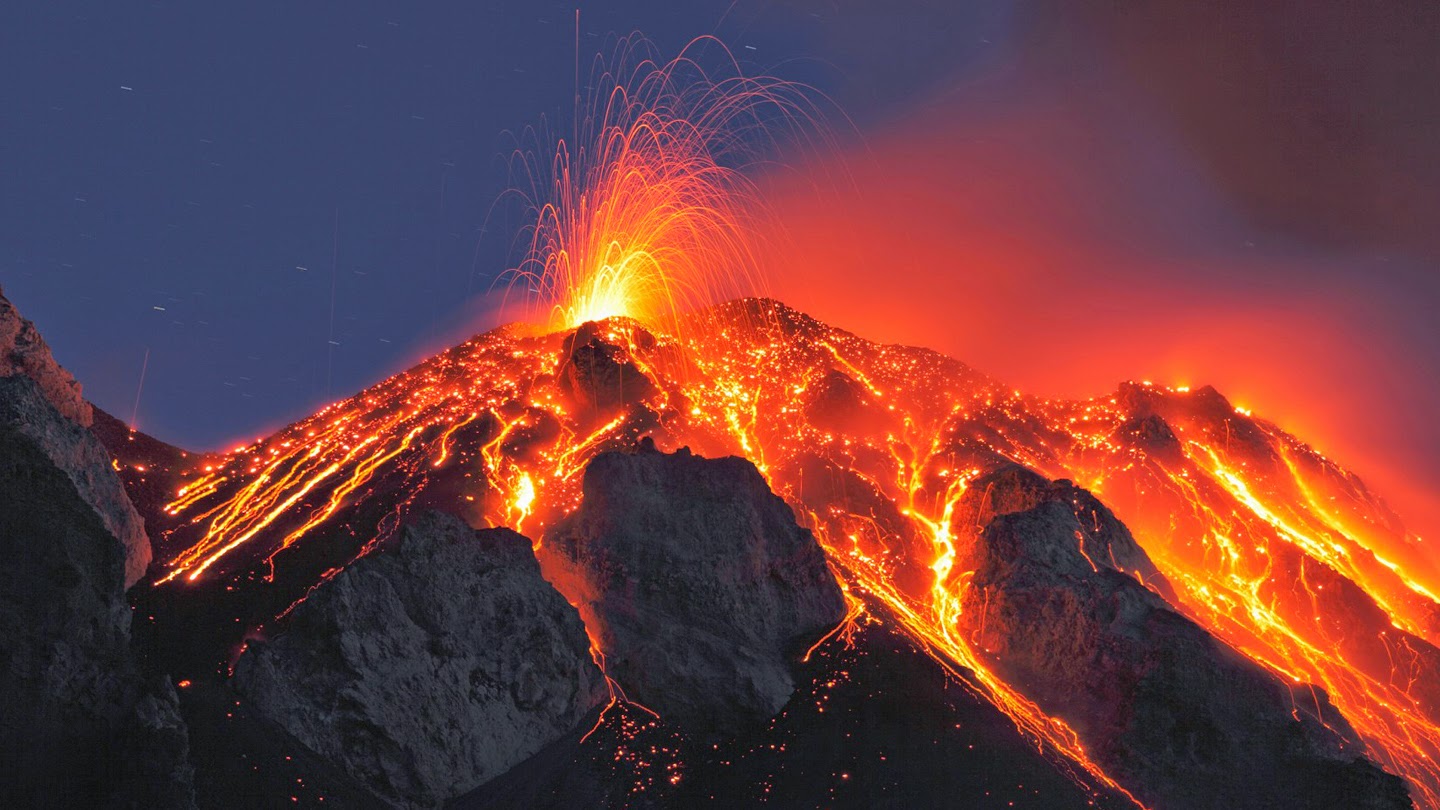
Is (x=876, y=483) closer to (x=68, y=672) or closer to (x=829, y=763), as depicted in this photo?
(x=829, y=763)

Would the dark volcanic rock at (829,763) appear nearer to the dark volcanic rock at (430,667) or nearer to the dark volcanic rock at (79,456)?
the dark volcanic rock at (430,667)

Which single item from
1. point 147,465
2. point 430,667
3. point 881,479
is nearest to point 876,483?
point 881,479

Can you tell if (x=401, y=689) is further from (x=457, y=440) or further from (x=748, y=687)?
(x=457, y=440)

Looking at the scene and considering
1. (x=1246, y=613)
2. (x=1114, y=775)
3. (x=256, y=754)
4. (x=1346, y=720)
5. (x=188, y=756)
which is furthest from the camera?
(x=1246, y=613)

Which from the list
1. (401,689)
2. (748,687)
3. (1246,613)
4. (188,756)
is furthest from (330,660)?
(1246,613)

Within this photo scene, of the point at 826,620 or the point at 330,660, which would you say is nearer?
the point at 330,660

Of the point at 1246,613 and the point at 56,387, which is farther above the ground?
the point at 56,387

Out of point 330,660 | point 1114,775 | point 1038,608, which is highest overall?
point 330,660

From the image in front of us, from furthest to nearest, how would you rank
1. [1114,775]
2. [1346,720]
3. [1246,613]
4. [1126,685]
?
[1246,613] → [1346,720] → [1126,685] → [1114,775]

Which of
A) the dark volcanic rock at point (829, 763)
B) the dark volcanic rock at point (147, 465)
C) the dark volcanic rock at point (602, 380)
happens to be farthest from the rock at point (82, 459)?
the dark volcanic rock at point (602, 380)
